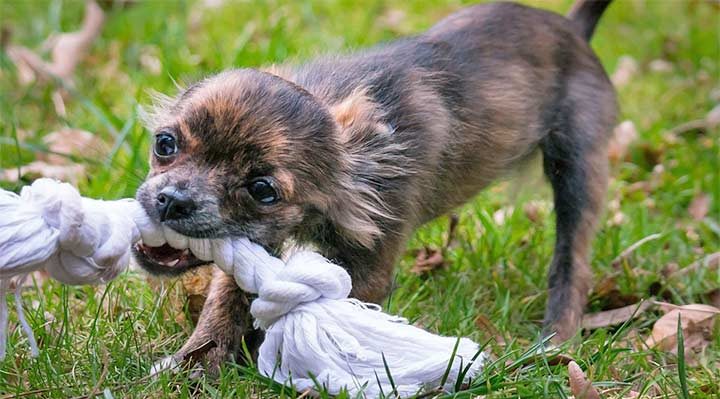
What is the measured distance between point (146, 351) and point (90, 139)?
7.18 feet

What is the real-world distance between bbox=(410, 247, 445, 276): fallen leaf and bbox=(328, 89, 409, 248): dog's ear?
33.5 inches

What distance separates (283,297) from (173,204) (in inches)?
17.0

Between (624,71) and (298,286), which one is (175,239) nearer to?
(298,286)

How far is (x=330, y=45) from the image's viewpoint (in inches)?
264

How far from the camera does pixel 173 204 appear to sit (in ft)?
10.5

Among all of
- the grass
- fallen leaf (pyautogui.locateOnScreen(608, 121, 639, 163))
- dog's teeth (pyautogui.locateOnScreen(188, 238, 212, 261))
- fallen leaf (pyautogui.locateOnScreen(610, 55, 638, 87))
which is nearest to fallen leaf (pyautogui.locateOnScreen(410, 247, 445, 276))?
the grass

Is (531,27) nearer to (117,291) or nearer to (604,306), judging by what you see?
(604,306)

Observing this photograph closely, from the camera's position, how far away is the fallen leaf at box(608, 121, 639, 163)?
6.13m

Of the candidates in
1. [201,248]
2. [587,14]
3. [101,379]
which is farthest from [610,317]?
[101,379]

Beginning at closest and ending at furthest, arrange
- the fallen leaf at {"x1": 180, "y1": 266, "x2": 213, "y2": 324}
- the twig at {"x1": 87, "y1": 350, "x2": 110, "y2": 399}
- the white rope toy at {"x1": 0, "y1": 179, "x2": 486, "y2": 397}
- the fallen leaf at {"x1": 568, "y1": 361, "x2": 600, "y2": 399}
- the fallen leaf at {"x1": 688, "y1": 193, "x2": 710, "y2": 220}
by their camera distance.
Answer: the white rope toy at {"x1": 0, "y1": 179, "x2": 486, "y2": 397}, the twig at {"x1": 87, "y1": 350, "x2": 110, "y2": 399}, the fallen leaf at {"x1": 568, "y1": 361, "x2": 600, "y2": 399}, the fallen leaf at {"x1": 180, "y1": 266, "x2": 213, "y2": 324}, the fallen leaf at {"x1": 688, "y1": 193, "x2": 710, "y2": 220}

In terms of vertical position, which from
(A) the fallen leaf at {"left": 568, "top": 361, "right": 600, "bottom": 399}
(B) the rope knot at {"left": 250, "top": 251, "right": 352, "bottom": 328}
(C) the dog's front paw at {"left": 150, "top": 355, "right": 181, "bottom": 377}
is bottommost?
(C) the dog's front paw at {"left": 150, "top": 355, "right": 181, "bottom": 377}

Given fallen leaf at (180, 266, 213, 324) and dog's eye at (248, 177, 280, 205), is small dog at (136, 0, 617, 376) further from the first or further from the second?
fallen leaf at (180, 266, 213, 324)

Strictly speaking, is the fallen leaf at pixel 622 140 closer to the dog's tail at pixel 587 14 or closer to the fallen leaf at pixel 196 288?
the dog's tail at pixel 587 14

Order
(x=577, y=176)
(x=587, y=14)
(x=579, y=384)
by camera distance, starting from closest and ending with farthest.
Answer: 1. (x=579, y=384)
2. (x=577, y=176)
3. (x=587, y=14)
